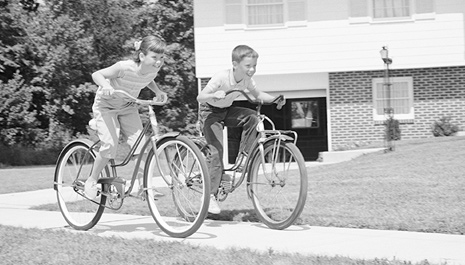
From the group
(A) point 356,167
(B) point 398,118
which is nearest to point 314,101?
(B) point 398,118

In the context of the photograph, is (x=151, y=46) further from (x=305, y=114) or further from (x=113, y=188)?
(x=305, y=114)

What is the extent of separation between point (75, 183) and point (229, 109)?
178cm

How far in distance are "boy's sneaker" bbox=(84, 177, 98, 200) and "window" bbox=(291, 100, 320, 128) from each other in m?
16.7

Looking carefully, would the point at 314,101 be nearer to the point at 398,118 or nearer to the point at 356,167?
the point at 398,118

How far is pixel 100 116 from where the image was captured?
7.30 m

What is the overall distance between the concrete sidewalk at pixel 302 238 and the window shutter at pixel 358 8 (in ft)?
51.2

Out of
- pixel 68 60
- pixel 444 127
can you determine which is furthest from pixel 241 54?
pixel 68 60

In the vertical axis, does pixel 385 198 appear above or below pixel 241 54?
below

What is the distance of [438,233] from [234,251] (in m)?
2.10

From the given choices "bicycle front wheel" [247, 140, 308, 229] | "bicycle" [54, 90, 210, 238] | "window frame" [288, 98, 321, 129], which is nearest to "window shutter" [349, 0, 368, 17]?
"window frame" [288, 98, 321, 129]

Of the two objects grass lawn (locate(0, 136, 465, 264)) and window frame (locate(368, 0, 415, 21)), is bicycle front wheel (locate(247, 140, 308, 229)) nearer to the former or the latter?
grass lawn (locate(0, 136, 465, 264))

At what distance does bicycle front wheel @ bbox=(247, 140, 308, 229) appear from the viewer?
22.4ft

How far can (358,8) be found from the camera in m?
22.6

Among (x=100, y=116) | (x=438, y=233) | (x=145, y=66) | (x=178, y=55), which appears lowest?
(x=438, y=233)
